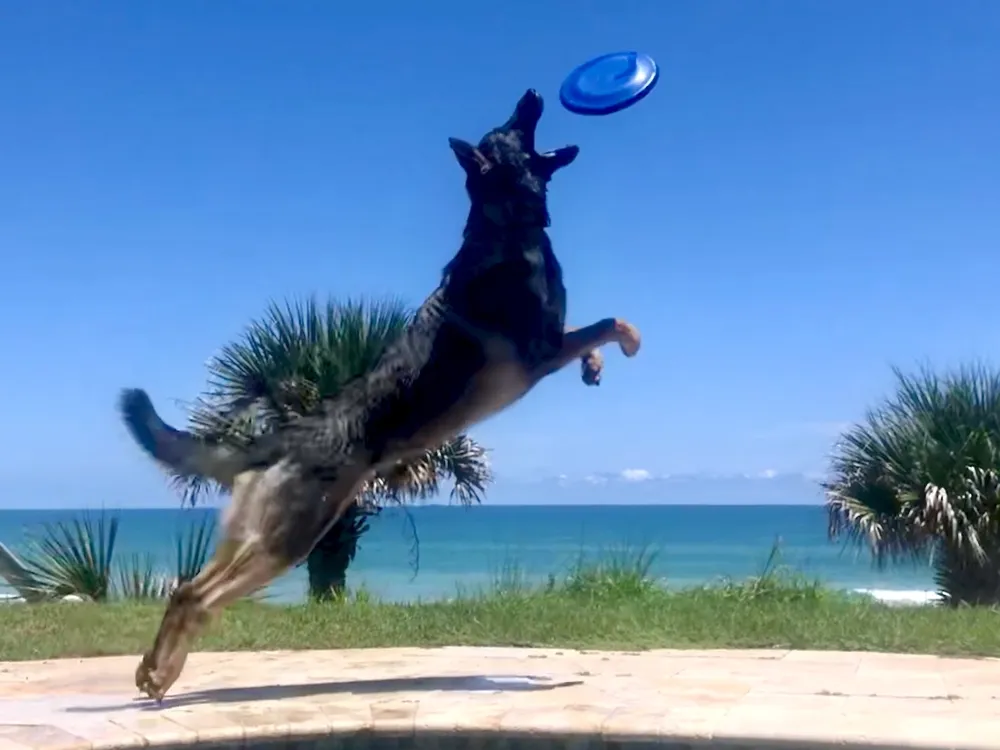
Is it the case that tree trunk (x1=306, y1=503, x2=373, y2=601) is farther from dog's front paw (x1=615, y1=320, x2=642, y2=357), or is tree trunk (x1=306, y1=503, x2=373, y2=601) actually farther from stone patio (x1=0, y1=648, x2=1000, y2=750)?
dog's front paw (x1=615, y1=320, x2=642, y2=357)

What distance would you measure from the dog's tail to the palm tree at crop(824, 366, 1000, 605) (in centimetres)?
827

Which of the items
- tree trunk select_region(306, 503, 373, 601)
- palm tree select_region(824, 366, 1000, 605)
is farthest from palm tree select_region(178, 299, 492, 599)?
palm tree select_region(824, 366, 1000, 605)

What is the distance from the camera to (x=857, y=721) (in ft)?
18.7

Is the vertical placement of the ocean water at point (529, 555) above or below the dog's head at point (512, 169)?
below

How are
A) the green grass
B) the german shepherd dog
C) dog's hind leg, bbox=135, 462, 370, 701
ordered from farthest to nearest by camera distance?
the green grass < the german shepherd dog < dog's hind leg, bbox=135, 462, 370, 701

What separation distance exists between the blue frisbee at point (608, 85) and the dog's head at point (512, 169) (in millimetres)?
333

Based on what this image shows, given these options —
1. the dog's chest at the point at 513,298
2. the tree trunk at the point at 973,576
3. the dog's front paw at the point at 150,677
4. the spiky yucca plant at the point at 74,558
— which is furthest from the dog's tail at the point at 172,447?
the tree trunk at the point at 973,576

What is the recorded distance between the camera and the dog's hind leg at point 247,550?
6.18 m

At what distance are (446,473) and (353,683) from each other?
23.2 feet

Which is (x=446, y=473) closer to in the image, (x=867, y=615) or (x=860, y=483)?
(x=860, y=483)

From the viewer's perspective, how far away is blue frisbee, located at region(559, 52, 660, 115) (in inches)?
259

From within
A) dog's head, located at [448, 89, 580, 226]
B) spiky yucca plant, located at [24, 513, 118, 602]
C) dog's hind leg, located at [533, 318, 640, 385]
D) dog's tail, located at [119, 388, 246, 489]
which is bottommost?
spiky yucca plant, located at [24, 513, 118, 602]

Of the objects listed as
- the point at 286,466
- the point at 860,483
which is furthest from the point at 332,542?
the point at 286,466

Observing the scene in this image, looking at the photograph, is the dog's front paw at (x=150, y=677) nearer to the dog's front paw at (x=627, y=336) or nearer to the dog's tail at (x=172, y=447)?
the dog's tail at (x=172, y=447)
